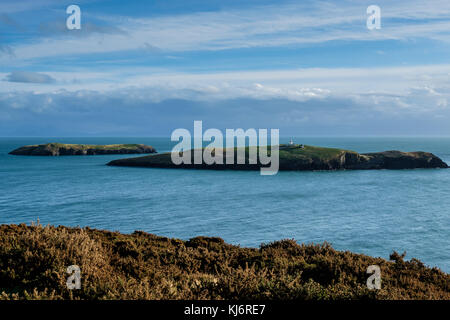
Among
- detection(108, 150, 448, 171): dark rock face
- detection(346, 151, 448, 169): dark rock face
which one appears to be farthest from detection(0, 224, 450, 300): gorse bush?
detection(346, 151, 448, 169): dark rock face

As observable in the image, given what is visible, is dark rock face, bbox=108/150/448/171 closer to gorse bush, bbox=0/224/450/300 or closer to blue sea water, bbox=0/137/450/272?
blue sea water, bbox=0/137/450/272

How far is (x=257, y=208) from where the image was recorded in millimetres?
67188

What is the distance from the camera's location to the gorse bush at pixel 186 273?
816 centimetres

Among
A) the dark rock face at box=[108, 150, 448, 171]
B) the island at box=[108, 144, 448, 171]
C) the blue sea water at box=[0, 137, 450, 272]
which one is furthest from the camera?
the island at box=[108, 144, 448, 171]

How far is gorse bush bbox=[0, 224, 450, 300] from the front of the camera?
8.16m

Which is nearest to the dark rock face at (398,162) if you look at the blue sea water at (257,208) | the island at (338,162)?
the island at (338,162)

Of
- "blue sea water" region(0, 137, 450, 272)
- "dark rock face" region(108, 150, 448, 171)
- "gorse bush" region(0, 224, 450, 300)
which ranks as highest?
"gorse bush" region(0, 224, 450, 300)

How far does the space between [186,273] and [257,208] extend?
57283mm

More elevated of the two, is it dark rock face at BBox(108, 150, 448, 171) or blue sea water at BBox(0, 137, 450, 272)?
dark rock face at BBox(108, 150, 448, 171)

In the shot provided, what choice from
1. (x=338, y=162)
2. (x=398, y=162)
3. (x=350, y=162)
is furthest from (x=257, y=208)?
(x=398, y=162)

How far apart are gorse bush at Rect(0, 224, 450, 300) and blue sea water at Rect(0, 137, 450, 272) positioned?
2863cm

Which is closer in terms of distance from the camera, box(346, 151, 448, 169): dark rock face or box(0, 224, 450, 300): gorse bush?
box(0, 224, 450, 300): gorse bush

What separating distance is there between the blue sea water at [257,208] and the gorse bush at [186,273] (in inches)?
1127

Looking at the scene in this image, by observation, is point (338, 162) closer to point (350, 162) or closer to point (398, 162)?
point (350, 162)
